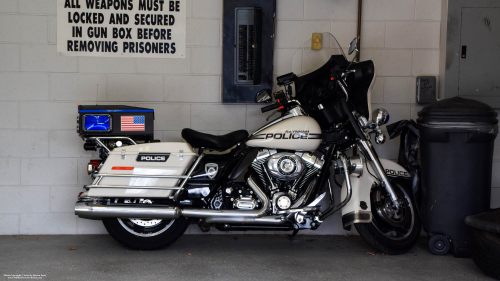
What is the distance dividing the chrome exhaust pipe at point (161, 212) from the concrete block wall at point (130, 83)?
825 mm

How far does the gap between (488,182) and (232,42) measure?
224cm

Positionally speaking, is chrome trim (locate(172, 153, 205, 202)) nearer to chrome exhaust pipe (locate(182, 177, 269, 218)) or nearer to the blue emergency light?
chrome exhaust pipe (locate(182, 177, 269, 218))

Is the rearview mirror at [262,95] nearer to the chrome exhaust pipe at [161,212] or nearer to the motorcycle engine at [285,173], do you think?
the motorcycle engine at [285,173]

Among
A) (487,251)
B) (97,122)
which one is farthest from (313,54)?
(487,251)

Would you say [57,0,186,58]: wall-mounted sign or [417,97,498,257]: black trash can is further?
[57,0,186,58]: wall-mounted sign

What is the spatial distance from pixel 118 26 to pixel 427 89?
2.68 m

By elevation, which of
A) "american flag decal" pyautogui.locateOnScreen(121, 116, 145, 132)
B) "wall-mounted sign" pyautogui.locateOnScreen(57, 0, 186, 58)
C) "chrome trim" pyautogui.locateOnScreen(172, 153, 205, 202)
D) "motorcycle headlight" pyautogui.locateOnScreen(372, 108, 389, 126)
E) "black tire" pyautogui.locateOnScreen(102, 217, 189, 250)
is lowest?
"black tire" pyautogui.locateOnScreen(102, 217, 189, 250)

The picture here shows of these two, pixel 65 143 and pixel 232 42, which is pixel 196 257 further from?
pixel 232 42

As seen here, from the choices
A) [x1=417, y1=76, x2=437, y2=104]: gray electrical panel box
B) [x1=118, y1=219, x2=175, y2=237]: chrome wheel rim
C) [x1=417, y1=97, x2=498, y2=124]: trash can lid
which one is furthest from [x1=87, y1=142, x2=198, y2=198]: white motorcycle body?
[x1=417, y1=76, x2=437, y2=104]: gray electrical panel box

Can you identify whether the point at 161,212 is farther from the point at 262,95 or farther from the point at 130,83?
the point at 130,83

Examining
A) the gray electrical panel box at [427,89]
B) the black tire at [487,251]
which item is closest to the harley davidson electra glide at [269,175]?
the black tire at [487,251]

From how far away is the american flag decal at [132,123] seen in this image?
2971 mm

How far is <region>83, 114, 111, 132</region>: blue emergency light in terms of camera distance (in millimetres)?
2926

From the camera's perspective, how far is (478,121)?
2969 mm
